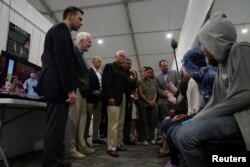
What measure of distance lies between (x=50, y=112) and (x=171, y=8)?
4.01 meters

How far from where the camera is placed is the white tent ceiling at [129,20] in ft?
15.2

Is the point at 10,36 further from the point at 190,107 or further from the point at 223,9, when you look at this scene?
the point at 223,9

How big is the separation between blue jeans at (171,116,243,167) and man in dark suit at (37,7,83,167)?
2.97 feet

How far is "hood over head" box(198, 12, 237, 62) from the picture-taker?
38.6 inches

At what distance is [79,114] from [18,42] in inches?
43.8

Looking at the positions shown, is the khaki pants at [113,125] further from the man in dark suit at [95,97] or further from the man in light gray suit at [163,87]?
the man in light gray suit at [163,87]

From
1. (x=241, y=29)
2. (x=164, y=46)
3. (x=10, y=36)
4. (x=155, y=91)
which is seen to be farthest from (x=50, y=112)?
(x=164, y=46)

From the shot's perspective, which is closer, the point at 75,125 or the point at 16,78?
the point at 16,78

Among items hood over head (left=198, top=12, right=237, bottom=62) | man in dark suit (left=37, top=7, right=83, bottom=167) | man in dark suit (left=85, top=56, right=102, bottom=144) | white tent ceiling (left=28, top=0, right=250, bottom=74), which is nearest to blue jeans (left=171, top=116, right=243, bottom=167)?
hood over head (left=198, top=12, right=237, bottom=62)

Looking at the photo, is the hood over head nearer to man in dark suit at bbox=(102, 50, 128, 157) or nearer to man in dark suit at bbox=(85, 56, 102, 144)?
man in dark suit at bbox=(102, 50, 128, 157)

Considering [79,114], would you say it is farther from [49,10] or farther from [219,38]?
[49,10]

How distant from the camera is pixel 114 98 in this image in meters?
2.54

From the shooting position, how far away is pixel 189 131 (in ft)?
3.12

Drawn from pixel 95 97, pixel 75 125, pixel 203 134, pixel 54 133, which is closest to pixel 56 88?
pixel 54 133
